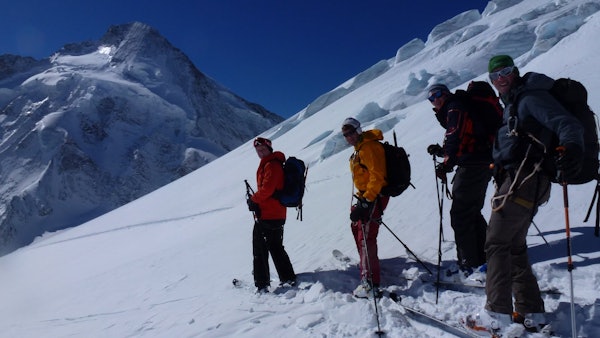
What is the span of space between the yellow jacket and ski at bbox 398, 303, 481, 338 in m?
1.01

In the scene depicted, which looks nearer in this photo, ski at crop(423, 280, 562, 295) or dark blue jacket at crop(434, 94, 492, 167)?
ski at crop(423, 280, 562, 295)

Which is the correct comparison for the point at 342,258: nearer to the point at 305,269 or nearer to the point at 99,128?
the point at 305,269

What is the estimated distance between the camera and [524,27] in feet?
73.8

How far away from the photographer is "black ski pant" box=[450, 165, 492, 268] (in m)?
4.01

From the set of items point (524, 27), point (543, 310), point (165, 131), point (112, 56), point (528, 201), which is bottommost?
point (543, 310)

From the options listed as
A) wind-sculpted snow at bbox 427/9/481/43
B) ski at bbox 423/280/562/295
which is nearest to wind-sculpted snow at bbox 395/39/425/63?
wind-sculpted snow at bbox 427/9/481/43

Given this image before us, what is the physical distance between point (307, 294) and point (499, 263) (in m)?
2.12

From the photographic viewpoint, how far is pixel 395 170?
4.20 metres

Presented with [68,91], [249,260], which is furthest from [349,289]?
[68,91]

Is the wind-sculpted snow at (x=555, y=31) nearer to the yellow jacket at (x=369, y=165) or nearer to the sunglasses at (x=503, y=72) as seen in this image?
the yellow jacket at (x=369, y=165)

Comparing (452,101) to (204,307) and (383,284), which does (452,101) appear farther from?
(204,307)

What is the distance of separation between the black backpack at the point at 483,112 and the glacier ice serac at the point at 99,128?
102m

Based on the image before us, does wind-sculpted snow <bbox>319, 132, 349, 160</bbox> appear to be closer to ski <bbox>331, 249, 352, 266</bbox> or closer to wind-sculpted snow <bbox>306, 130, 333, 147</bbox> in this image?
wind-sculpted snow <bbox>306, 130, 333, 147</bbox>

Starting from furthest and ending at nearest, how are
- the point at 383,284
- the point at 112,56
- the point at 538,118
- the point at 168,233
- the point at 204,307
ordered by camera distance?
the point at 112,56 → the point at 168,233 → the point at 204,307 → the point at 383,284 → the point at 538,118
